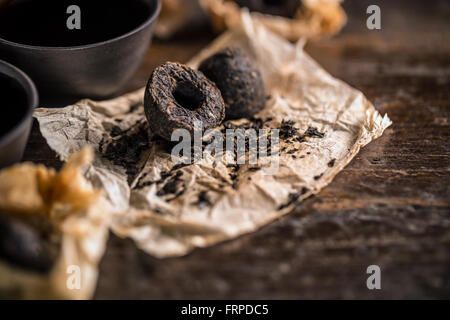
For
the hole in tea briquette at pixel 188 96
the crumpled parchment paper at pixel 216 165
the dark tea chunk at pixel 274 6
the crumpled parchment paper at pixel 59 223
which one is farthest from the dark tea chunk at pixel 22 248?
the dark tea chunk at pixel 274 6

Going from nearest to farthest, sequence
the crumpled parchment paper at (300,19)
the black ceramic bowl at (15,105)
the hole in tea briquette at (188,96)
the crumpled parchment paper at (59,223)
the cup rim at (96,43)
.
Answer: the crumpled parchment paper at (59,223) → the black ceramic bowl at (15,105) → the cup rim at (96,43) → the hole in tea briquette at (188,96) → the crumpled parchment paper at (300,19)

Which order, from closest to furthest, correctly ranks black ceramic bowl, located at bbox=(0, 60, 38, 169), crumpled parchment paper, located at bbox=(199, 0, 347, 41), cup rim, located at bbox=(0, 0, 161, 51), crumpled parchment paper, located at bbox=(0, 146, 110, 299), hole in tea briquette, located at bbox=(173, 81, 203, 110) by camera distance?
crumpled parchment paper, located at bbox=(0, 146, 110, 299) < black ceramic bowl, located at bbox=(0, 60, 38, 169) < cup rim, located at bbox=(0, 0, 161, 51) < hole in tea briquette, located at bbox=(173, 81, 203, 110) < crumpled parchment paper, located at bbox=(199, 0, 347, 41)

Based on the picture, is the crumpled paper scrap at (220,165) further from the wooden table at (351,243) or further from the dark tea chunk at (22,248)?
the dark tea chunk at (22,248)

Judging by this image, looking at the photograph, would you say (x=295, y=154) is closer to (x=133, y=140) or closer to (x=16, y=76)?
(x=133, y=140)

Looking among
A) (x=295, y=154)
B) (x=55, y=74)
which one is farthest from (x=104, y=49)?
(x=295, y=154)

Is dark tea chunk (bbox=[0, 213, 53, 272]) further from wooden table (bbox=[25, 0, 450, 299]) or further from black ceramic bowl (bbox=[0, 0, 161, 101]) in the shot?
black ceramic bowl (bbox=[0, 0, 161, 101])

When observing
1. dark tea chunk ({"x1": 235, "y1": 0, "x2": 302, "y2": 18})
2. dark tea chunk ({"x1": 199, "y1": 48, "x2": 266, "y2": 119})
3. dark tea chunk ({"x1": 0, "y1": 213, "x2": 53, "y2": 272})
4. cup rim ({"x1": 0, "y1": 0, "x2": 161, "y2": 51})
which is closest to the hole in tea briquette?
dark tea chunk ({"x1": 199, "y1": 48, "x2": 266, "y2": 119})

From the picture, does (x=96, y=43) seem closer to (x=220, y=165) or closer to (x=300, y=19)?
(x=220, y=165)
